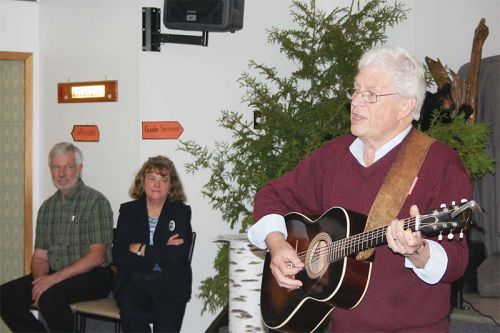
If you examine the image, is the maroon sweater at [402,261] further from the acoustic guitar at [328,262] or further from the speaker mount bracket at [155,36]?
the speaker mount bracket at [155,36]

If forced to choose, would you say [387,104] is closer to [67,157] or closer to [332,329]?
[332,329]

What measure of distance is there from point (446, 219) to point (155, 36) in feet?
11.9

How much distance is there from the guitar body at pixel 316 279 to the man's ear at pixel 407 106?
0.32m

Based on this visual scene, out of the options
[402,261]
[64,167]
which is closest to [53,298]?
[64,167]

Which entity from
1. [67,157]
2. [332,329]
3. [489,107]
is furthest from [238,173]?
[332,329]

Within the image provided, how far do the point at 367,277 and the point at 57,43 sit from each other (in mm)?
4293

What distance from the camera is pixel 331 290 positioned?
2328 millimetres

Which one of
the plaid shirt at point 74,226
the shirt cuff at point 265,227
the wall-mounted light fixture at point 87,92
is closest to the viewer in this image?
the shirt cuff at point 265,227

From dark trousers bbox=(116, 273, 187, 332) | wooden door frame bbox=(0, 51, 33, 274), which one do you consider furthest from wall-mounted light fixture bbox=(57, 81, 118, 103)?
dark trousers bbox=(116, 273, 187, 332)

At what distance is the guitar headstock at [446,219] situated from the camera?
77.4 inches

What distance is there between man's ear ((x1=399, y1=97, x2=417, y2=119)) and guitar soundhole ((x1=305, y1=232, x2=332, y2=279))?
17.6 inches

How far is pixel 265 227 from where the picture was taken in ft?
8.34

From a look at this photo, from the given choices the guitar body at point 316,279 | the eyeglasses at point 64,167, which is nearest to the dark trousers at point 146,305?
the eyeglasses at point 64,167

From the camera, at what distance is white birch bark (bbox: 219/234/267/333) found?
466 cm
